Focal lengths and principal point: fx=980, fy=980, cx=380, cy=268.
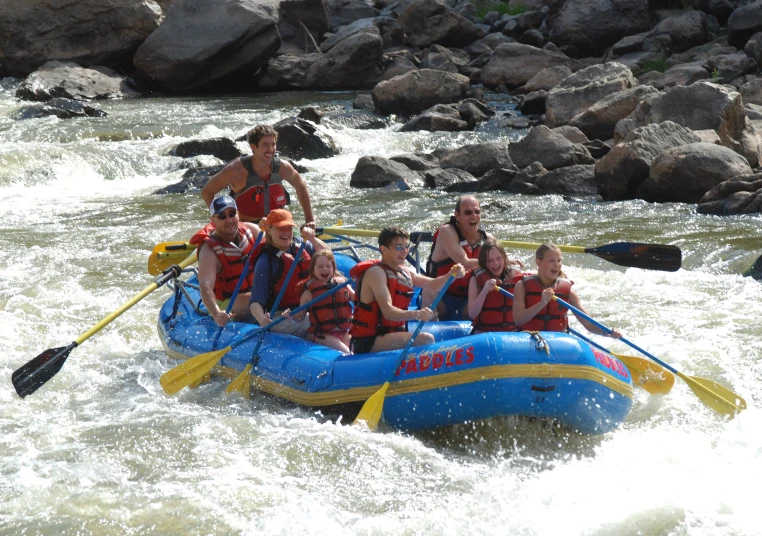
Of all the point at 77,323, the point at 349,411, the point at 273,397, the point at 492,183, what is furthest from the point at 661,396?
the point at 492,183

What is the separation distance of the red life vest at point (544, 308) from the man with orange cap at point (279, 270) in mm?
1354

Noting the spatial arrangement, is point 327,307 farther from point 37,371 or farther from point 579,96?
point 579,96

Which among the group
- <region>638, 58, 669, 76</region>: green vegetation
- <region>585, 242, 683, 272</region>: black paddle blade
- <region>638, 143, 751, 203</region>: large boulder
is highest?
<region>585, 242, 683, 272</region>: black paddle blade

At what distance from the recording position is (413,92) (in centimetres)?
1762

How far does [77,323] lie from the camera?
25.9ft

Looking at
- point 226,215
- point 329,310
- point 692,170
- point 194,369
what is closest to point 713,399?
point 329,310

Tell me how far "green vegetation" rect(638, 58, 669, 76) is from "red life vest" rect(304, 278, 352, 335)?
45.7 ft

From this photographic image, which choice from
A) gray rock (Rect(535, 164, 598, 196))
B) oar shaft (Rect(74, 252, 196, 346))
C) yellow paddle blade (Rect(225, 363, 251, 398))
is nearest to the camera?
yellow paddle blade (Rect(225, 363, 251, 398))

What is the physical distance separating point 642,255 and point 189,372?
2.99m

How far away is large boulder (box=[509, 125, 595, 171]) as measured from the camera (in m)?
12.8

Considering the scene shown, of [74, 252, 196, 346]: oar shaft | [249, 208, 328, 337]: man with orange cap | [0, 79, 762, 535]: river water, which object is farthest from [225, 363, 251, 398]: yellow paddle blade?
[74, 252, 196, 346]: oar shaft

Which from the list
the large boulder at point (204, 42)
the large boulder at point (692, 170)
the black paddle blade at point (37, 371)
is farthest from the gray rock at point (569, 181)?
the large boulder at point (204, 42)

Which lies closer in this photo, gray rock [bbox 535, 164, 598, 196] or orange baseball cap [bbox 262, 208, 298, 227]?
orange baseball cap [bbox 262, 208, 298, 227]

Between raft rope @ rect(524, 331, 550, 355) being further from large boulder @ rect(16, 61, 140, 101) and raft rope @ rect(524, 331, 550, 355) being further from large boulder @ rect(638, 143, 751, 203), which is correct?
large boulder @ rect(16, 61, 140, 101)
